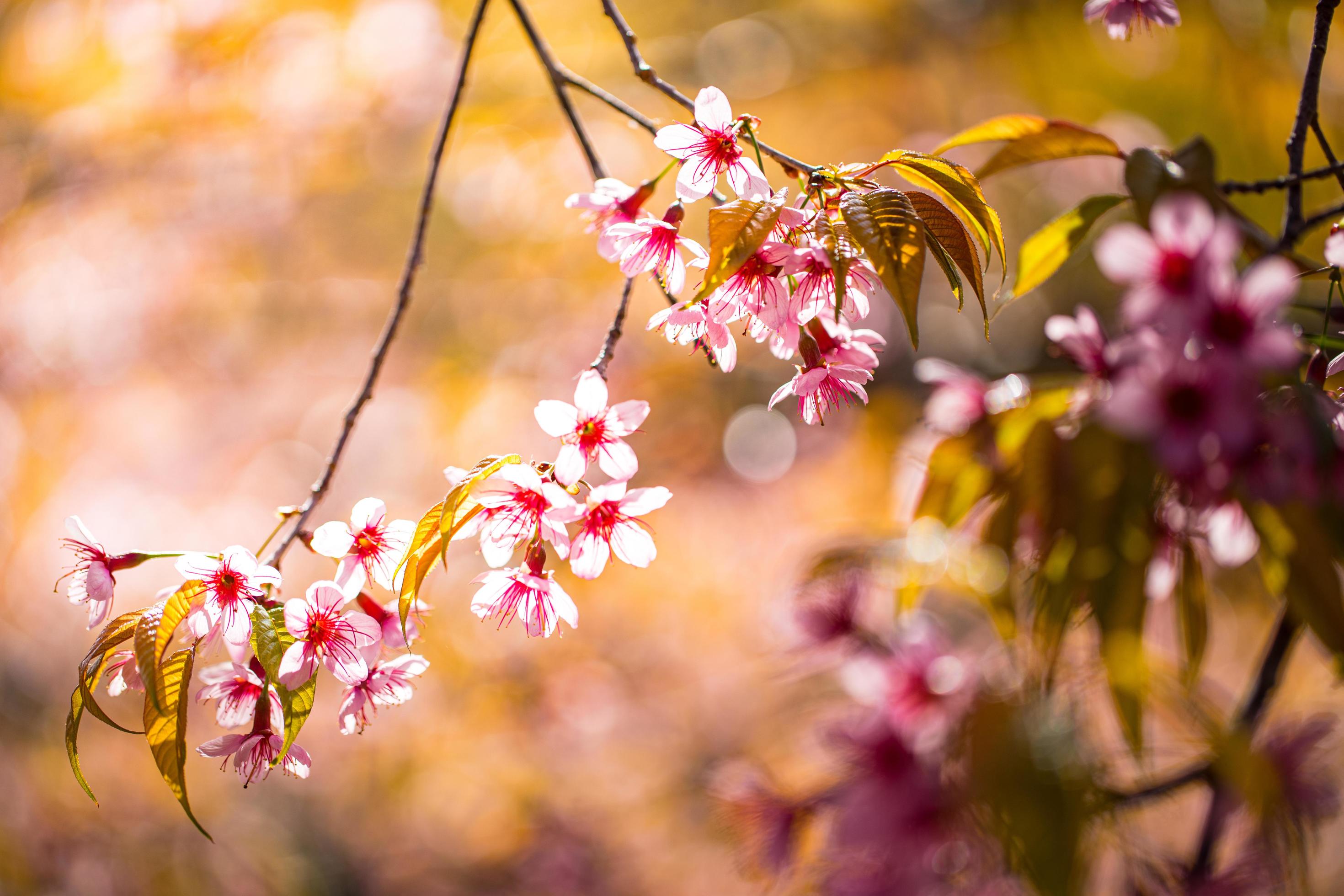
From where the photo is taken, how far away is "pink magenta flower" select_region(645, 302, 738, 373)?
507 mm

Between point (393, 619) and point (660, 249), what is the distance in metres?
0.36

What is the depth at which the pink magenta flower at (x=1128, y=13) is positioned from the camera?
0.68 m

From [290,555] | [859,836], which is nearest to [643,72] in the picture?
Answer: [859,836]

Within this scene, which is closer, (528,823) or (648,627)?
(528,823)

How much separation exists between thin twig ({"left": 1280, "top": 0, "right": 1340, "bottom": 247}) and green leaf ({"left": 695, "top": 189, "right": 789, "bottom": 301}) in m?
0.36

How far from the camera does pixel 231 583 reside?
0.51 m

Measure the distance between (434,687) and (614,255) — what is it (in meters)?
2.67

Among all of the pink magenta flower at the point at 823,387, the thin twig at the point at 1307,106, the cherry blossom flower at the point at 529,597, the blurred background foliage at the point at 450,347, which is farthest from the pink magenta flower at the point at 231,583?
the blurred background foliage at the point at 450,347

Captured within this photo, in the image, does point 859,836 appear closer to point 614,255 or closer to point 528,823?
point 614,255

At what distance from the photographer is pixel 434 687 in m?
2.79

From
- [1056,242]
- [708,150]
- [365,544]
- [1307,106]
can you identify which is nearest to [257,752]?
[365,544]

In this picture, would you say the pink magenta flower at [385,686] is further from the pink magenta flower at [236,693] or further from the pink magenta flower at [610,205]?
the pink magenta flower at [610,205]

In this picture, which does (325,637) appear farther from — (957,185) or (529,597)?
(957,185)

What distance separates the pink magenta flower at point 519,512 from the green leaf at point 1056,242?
0.32 metres
